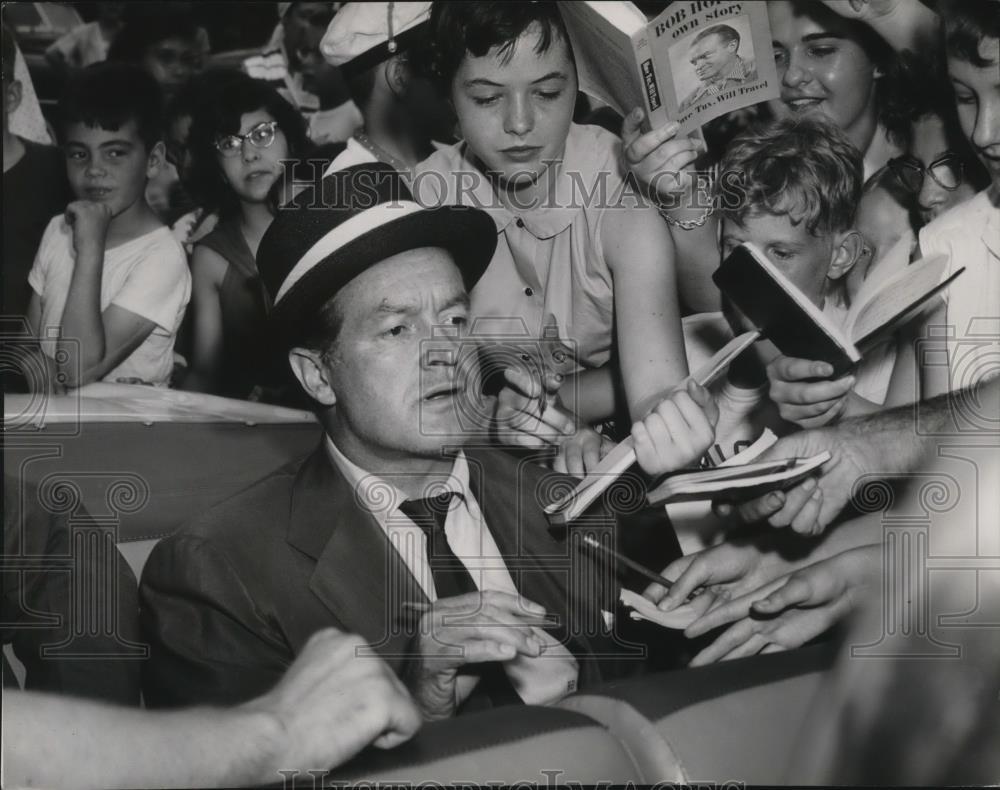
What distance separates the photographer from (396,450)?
5.73ft

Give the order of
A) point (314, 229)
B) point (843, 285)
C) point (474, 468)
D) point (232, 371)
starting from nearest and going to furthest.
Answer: point (314, 229)
point (474, 468)
point (843, 285)
point (232, 371)

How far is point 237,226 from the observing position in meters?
2.45

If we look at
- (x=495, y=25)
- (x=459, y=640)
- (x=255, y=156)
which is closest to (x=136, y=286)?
(x=255, y=156)

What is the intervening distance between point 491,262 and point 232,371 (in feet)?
2.29

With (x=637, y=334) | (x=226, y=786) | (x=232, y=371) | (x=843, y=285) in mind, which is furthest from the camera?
(x=232, y=371)

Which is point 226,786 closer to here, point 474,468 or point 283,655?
point 283,655

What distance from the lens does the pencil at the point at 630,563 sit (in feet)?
5.40

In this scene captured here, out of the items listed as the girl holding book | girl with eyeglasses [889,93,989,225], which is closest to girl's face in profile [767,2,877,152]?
girl with eyeglasses [889,93,989,225]

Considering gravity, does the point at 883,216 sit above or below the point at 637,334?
above

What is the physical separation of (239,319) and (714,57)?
1.18 meters

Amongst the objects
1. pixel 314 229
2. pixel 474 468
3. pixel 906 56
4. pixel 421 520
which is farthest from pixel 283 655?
pixel 906 56

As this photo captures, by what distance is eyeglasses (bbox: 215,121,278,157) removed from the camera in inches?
95.4

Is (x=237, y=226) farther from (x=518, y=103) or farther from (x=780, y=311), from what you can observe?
(x=780, y=311)

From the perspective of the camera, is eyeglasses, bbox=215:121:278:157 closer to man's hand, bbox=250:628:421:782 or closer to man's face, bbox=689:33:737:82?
man's face, bbox=689:33:737:82
